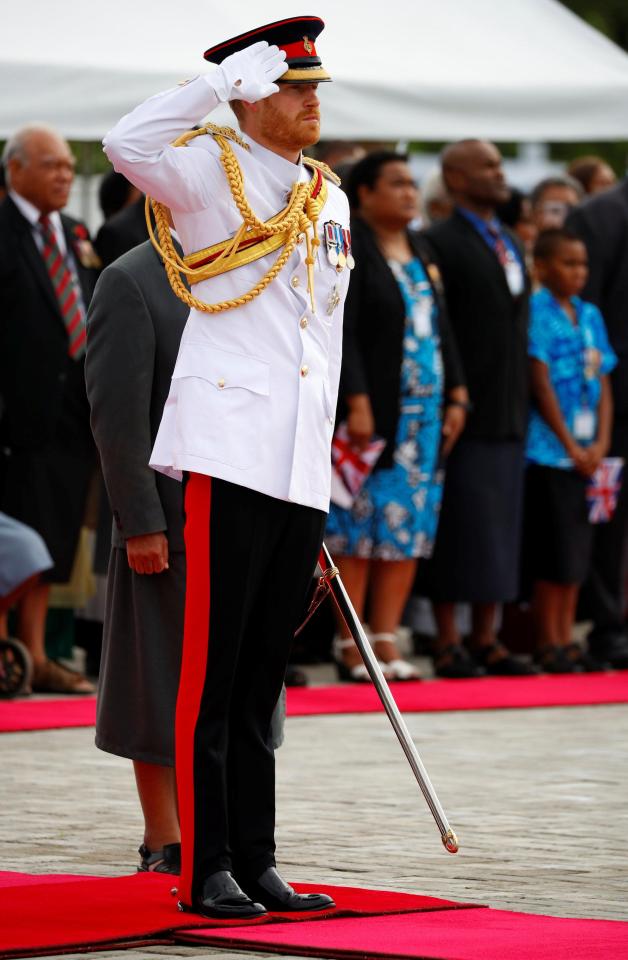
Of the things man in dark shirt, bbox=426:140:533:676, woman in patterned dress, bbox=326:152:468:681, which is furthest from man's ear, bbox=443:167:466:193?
woman in patterned dress, bbox=326:152:468:681

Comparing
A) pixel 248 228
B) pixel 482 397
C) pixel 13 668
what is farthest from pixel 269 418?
pixel 482 397

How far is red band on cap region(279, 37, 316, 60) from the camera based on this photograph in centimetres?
469

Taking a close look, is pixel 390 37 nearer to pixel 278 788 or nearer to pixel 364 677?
pixel 364 677

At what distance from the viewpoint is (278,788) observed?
22.2ft

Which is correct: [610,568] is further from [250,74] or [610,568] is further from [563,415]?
[250,74]

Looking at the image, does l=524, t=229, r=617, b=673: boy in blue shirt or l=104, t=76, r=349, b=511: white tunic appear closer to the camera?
l=104, t=76, r=349, b=511: white tunic

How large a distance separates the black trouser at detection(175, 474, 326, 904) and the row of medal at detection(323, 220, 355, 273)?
562mm

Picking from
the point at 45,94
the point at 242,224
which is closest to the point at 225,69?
the point at 242,224

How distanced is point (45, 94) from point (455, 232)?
2293mm

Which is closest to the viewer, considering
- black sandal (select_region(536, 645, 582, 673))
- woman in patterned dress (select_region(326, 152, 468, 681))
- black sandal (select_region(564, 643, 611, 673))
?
woman in patterned dress (select_region(326, 152, 468, 681))

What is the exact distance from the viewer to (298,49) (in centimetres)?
470

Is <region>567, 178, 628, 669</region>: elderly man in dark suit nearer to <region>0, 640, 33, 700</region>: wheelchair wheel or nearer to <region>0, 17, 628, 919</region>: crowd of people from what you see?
<region>0, 17, 628, 919</region>: crowd of people

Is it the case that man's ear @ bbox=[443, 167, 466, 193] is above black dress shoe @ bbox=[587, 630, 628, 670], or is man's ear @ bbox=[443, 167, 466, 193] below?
above

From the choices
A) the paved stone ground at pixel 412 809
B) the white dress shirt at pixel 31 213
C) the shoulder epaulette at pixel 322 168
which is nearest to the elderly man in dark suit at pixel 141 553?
the paved stone ground at pixel 412 809
